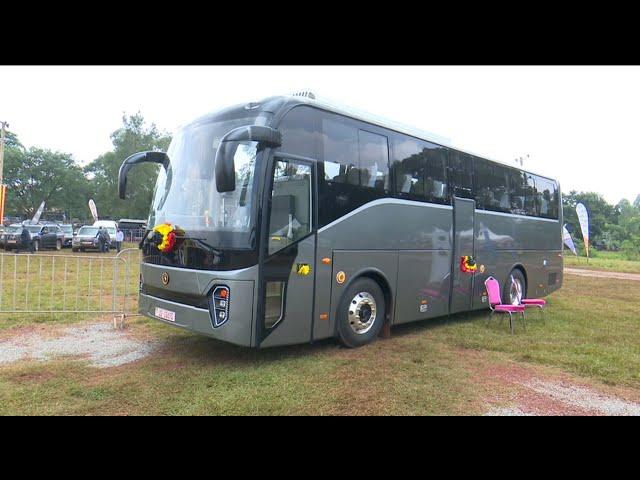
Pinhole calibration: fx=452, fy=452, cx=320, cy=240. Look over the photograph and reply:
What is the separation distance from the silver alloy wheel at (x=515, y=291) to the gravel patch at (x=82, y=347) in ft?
25.9

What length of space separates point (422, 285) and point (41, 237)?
26021 mm

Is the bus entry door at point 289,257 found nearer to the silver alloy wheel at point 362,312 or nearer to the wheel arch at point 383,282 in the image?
the silver alloy wheel at point 362,312

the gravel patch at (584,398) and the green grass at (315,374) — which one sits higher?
the green grass at (315,374)

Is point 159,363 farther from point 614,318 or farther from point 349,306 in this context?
point 614,318

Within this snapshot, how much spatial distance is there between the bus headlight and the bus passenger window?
73 centimetres

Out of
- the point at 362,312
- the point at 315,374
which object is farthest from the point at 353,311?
the point at 315,374

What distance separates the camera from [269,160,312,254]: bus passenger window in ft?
18.2

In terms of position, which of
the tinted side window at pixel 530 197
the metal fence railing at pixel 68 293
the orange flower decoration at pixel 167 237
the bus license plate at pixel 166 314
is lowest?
the metal fence railing at pixel 68 293

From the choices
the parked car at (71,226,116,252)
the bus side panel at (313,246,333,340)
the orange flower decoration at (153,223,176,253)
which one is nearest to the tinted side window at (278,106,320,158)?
the bus side panel at (313,246,333,340)

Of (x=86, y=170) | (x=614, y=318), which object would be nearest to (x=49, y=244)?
(x=614, y=318)

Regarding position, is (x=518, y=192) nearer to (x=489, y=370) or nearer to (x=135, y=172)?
(x=489, y=370)

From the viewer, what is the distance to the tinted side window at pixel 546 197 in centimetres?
1138

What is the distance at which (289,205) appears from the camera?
5.73 meters

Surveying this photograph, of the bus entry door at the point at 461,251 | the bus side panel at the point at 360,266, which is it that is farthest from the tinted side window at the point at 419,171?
the bus side panel at the point at 360,266
